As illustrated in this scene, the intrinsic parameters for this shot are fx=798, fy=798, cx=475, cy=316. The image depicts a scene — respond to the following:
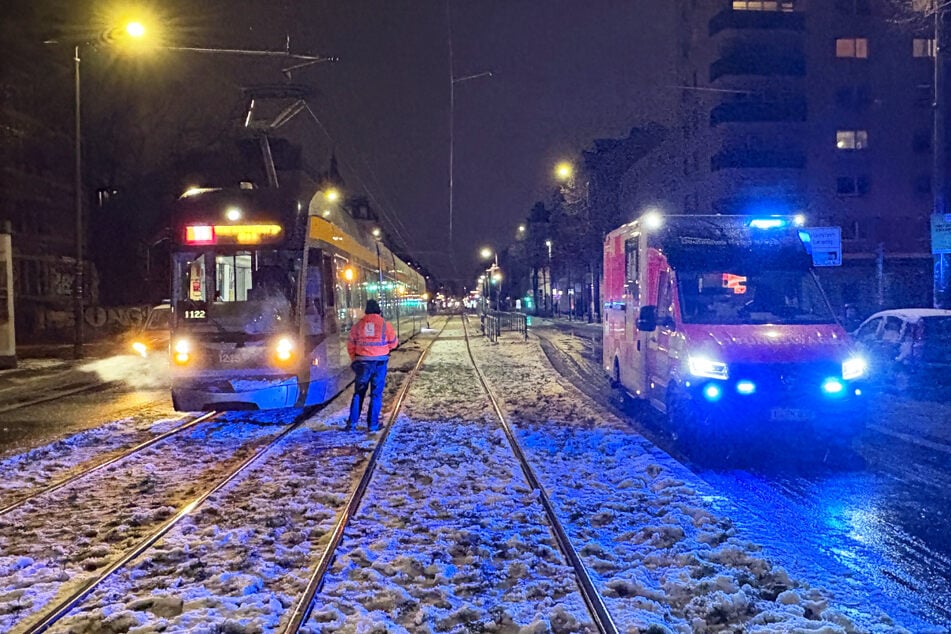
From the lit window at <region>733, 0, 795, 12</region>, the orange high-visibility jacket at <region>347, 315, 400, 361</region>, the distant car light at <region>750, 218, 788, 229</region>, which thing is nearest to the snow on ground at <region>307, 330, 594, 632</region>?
the orange high-visibility jacket at <region>347, 315, 400, 361</region>

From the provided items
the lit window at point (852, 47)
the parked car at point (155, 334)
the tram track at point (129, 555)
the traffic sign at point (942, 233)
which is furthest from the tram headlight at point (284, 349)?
the lit window at point (852, 47)

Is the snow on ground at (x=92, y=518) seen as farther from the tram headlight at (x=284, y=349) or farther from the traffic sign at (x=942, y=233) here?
the traffic sign at (x=942, y=233)

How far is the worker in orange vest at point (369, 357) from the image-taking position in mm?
11062

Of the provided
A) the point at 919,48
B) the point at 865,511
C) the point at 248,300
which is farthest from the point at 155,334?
the point at 919,48

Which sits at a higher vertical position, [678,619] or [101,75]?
[101,75]

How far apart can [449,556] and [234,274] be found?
7111mm

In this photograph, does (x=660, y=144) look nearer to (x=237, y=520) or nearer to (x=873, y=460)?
(x=873, y=460)

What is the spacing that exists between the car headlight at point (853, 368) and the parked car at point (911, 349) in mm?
7158

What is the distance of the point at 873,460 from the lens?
917cm

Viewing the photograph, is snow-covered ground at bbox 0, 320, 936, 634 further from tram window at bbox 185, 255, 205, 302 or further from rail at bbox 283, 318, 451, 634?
tram window at bbox 185, 255, 205, 302

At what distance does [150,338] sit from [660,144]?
26103mm

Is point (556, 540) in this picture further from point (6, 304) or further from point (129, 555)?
point (6, 304)

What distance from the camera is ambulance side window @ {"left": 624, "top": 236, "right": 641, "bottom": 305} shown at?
11586mm

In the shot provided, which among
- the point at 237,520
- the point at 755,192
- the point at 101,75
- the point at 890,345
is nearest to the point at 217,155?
the point at 101,75
